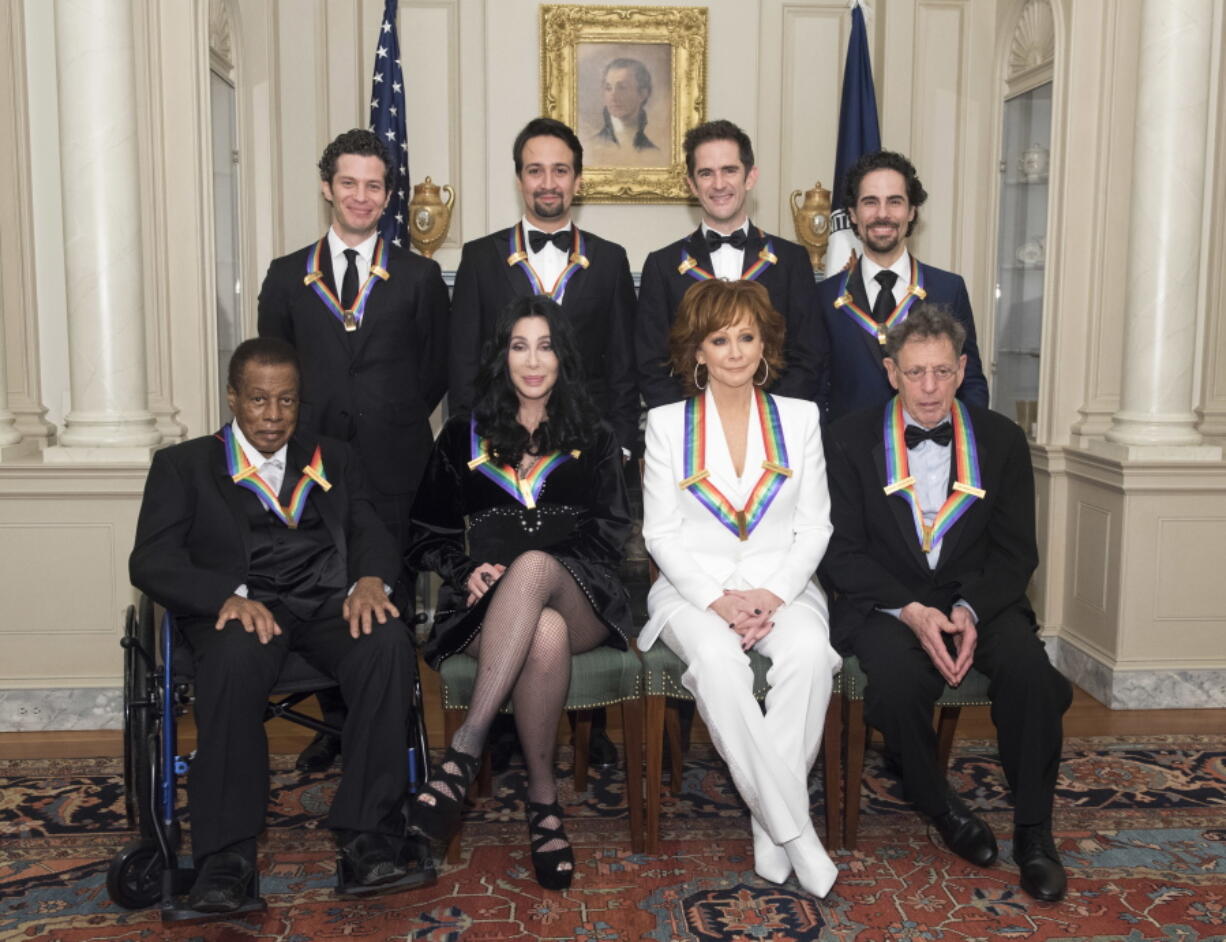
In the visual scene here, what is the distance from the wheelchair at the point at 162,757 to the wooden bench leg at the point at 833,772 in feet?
3.38

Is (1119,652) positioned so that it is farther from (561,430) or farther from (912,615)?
(561,430)

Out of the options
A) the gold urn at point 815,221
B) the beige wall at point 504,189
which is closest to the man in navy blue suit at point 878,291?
the beige wall at point 504,189

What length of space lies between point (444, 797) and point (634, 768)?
561 mm

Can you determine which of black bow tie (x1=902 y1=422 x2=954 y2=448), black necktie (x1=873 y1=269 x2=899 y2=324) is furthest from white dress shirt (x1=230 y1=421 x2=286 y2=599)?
black necktie (x1=873 y1=269 x2=899 y2=324)

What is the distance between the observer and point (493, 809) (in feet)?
11.8

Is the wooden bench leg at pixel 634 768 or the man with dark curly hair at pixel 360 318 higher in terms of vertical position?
the man with dark curly hair at pixel 360 318

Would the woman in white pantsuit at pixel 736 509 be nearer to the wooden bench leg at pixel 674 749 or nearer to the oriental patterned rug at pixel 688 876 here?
the oriental patterned rug at pixel 688 876

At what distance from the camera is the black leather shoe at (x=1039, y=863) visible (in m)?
2.99

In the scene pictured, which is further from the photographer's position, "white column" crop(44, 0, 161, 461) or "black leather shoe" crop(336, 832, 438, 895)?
"white column" crop(44, 0, 161, 461)

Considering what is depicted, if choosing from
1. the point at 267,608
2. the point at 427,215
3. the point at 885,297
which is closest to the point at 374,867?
the point at 267,608

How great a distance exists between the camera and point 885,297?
12.8 ft

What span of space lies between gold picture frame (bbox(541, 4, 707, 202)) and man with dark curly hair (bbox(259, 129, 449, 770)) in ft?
8.45

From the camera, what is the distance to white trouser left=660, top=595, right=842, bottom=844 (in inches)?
119

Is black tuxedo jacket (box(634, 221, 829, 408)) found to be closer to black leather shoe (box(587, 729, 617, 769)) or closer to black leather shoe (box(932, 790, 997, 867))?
black leather shoe (box(587, 729, 617, 769))
